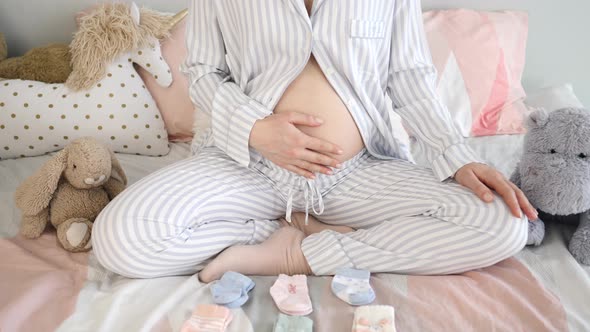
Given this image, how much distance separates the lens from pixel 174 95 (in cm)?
159

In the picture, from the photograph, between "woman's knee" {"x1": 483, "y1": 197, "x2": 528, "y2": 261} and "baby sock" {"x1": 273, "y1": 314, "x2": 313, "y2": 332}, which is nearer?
"baby sock" {"x1": 273, "y1": 314, "x2": 313, "y2": 332}

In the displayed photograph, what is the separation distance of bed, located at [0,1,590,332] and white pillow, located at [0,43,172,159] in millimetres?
431

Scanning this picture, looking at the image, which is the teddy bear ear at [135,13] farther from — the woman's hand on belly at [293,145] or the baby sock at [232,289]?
the baby sock at [232,289]

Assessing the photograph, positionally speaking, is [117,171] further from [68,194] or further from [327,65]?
[327,65]

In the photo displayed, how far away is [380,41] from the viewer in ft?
3.90

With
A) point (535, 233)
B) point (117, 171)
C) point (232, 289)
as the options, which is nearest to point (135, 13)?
point (117, 171)

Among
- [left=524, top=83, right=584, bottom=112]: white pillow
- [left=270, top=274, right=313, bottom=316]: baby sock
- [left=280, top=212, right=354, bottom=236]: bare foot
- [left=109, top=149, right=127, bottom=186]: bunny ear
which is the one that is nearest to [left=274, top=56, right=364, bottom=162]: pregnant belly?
[left=280, top=212, right=354, bottom=236]: bare foot

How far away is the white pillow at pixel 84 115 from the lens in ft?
4.85

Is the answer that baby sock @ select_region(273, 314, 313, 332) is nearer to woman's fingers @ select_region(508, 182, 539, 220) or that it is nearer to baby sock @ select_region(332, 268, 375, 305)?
baby sock @ select_region(332, 268, 375, 305)

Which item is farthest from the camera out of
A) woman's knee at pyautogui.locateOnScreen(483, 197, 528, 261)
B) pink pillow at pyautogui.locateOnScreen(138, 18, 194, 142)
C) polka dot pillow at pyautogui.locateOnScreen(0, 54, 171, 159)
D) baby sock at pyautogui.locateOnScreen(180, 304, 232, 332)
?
pink pillow at pyautogui.locateOnScreen(138, 18, 194, 142)

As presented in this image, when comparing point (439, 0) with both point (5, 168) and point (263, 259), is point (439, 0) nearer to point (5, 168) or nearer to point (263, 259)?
point (263, 259)

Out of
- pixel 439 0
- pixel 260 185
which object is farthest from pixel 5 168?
pixel 439 0

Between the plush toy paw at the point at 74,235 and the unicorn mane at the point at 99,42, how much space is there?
48 cm

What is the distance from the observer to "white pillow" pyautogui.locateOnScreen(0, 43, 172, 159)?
1.48 meters
